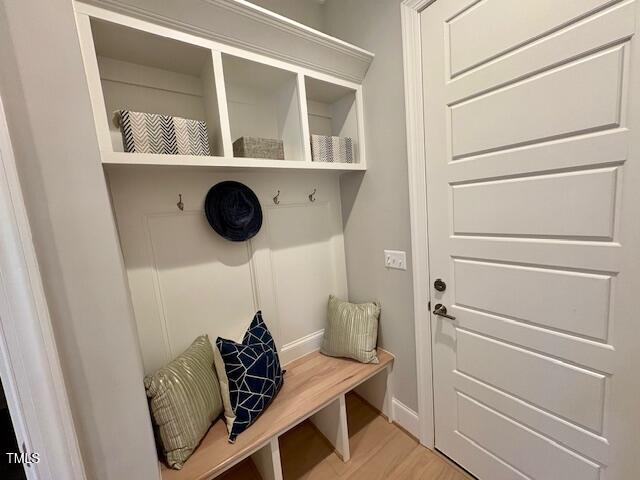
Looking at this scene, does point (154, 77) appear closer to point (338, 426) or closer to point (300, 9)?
point (300, 9)

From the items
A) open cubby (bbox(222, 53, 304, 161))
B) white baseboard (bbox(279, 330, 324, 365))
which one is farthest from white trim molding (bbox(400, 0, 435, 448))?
white baseboard (bbox(279, 330, 324, 365))

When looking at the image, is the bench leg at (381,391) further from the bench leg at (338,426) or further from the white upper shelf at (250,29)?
the white upper shelf at (250,29)

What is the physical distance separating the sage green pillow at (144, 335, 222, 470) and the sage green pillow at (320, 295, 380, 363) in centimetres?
77

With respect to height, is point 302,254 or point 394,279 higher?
point 302,254

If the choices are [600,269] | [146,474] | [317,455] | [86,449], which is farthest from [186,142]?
[317,455]

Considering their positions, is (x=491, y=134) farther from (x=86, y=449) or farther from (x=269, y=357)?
(x=86, y=449)

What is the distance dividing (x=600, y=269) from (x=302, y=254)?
4.55 feet

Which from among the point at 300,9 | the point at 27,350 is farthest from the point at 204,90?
the point at 27,350

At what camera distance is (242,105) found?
57.6 inches

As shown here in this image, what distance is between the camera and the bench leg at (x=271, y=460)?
1227mm

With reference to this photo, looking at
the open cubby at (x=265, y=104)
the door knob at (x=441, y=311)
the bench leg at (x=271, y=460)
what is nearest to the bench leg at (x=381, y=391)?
the door knob at (x=441, y=311)

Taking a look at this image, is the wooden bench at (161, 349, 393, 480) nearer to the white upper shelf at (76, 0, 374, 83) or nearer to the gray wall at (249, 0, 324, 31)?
the white upper shelf at (76, 0, 374, 83)

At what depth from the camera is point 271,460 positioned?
124 cm

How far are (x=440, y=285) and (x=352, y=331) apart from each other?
24.9 inches
